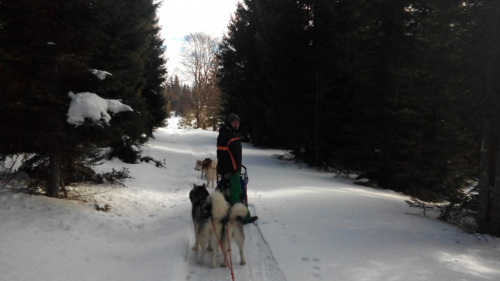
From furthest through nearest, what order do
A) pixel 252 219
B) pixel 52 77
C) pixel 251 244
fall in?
pixel 252 219, pixel 52 77, pixel 251 244

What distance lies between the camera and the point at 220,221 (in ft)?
14.5

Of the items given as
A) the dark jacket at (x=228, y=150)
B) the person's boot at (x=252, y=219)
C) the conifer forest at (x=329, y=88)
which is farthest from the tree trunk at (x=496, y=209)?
the dark jacket at (x=228, y=150)

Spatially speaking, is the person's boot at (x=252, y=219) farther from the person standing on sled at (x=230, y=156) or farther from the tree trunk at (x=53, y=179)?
the tree trunk at (x=53, y=179)

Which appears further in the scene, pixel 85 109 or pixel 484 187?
pixel 484 187

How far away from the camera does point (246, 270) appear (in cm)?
449

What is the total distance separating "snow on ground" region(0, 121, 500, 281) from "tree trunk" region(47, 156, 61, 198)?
1.33 feet

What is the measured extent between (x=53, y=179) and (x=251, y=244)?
4.35 meters

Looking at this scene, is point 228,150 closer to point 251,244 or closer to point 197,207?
point 197,207

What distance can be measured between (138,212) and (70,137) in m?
2.47

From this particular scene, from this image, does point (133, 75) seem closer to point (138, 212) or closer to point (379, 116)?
point (138, 212)

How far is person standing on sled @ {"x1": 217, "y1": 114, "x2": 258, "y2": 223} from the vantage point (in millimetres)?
5871

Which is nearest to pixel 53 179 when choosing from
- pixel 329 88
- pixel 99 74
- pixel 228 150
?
pixel 99 74

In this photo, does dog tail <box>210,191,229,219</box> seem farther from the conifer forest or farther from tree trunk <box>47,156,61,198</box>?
tree trunk <box>47,156,61,198</box>

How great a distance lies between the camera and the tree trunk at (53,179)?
6000mm
